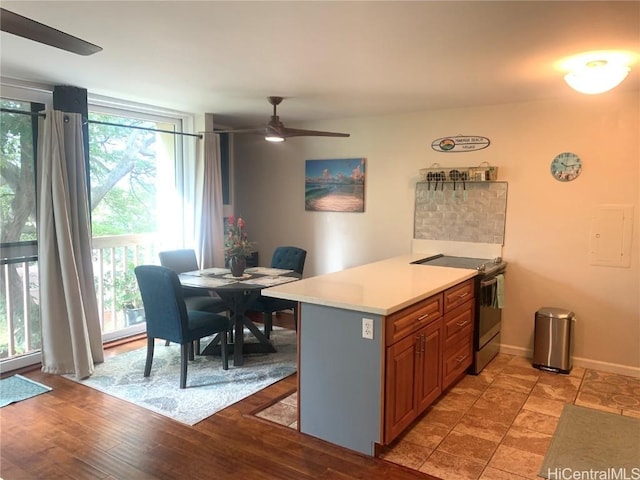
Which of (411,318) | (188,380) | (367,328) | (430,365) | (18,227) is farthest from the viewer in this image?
(18,227)

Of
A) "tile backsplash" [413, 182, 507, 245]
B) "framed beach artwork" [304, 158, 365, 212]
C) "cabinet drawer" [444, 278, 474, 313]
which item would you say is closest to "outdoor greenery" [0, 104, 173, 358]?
"framed beach artwork" [304, 158, 365, 212]

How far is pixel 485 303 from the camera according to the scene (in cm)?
391

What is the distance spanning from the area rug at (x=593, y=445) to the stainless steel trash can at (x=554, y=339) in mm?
713

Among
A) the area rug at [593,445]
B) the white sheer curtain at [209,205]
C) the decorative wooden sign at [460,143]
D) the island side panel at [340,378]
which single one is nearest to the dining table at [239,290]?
the white sheer curtain at [209,205]

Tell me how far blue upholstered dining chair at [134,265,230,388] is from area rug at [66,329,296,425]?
15 cm

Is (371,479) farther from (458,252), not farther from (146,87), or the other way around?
(146,87)

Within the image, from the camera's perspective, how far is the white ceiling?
221 centimetres

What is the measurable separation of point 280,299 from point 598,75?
306cm

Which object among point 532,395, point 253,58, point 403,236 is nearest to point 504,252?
point 403,236

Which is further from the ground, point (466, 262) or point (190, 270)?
point (466, 262)

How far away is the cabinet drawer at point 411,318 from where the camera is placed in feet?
8.54

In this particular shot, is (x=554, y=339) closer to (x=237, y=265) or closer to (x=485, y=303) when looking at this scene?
(x=485, y=303)

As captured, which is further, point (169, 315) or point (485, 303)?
point (485, 303)
